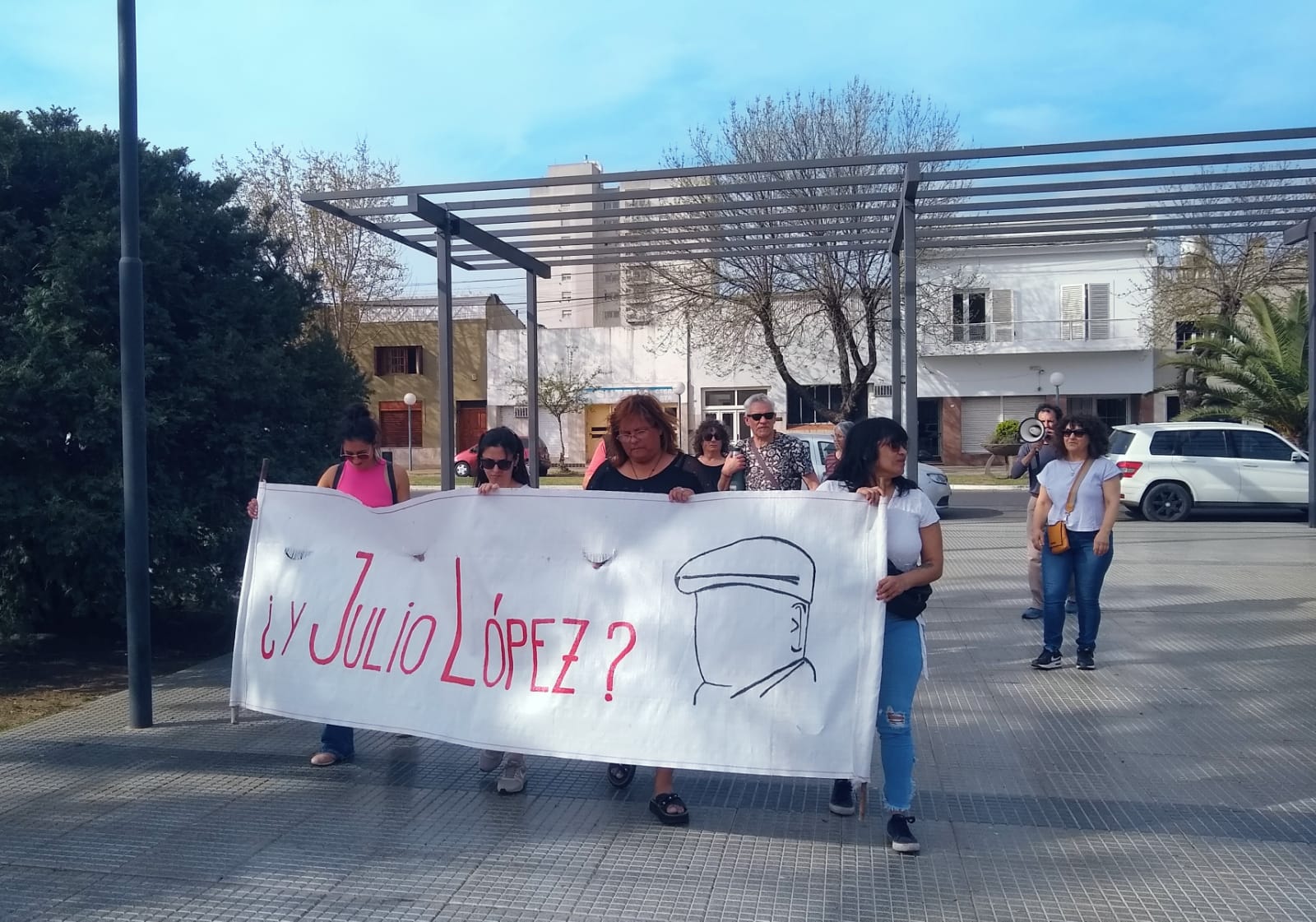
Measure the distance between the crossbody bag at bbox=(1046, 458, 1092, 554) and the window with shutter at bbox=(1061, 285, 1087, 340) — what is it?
32.8 meters

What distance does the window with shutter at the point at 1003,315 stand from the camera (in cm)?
3816

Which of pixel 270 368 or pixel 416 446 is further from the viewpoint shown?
pixel 416 446

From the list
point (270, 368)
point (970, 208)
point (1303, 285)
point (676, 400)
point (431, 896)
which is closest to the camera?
point (431, 896)

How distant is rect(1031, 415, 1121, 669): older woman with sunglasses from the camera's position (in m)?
7.09

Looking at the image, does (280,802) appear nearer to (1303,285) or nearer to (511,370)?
(1303,285)

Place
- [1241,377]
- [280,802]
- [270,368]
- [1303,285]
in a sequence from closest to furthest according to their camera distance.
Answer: [280,802]
[270,368]
[1241,377]
[1303,285]

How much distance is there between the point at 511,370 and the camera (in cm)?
4147

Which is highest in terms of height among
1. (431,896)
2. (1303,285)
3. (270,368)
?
(1303,285)

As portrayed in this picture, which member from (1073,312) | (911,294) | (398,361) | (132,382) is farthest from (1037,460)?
(398,361)

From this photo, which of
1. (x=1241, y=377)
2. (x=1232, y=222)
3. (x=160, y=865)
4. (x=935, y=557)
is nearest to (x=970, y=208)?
(x=1232, y=222)

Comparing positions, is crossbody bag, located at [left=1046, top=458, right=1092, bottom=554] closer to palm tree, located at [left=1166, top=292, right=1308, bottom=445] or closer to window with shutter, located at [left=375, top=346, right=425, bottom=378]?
palm tree, located at [left=1166, top=292, right=1308, bottom=445]

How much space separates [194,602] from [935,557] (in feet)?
19.2

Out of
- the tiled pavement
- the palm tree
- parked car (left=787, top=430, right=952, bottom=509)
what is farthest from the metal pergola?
the palm tree

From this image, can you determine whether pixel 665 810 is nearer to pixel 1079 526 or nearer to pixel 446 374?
pixel 1079 526
